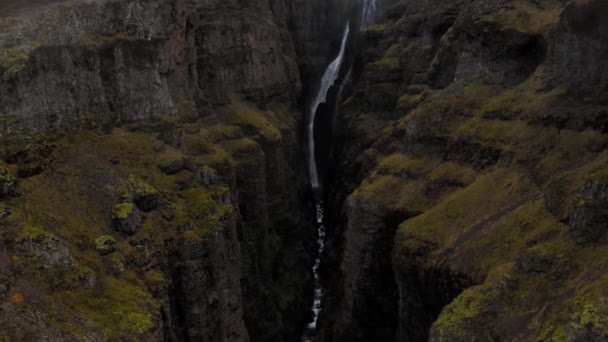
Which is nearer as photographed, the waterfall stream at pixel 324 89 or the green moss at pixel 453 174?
the green moss at pixel 453 174

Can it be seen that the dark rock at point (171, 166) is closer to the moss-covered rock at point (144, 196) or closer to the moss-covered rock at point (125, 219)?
the moss-covered rock at point (144, 196)

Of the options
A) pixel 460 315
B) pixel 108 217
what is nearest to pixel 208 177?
pixel 108 217

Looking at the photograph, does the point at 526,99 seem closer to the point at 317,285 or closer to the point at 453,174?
the point at 453,174

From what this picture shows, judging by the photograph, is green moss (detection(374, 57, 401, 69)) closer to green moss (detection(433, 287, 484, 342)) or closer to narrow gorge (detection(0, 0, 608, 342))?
narrow gorge (detection(0, 0, 608, 342))

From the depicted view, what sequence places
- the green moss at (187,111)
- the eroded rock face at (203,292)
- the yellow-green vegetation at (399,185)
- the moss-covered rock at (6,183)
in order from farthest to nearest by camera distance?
the green moss at (187,111) → the yellow-green vegetation at (399,185) → the eroded rock face at (203,292) → the moss-covered rock at (6,183)

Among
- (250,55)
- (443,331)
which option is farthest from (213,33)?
(443,331)

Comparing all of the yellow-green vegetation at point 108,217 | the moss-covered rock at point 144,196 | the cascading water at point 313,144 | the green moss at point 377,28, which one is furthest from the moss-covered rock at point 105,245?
the green moss at point 377,28

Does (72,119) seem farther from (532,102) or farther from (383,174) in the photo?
(532,102)
